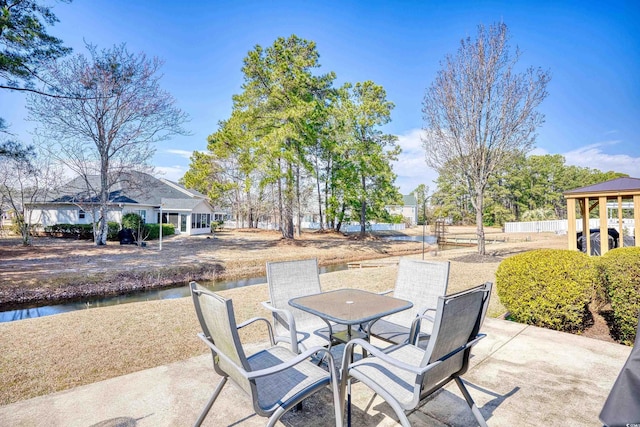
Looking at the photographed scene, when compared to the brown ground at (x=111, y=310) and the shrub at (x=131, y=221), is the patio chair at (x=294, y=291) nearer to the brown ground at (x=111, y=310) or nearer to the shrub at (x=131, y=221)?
the brown ground at (x=111, y=310)

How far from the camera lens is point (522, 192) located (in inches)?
1587

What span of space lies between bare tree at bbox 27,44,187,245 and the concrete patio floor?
595 inches

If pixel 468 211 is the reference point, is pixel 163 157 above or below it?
above

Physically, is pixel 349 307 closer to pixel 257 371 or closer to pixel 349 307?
pixel 349 307

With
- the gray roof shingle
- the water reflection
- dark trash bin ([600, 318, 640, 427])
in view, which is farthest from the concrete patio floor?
the gray roof shingle

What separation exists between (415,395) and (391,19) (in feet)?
38.5

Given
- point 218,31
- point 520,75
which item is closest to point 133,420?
point 218,31

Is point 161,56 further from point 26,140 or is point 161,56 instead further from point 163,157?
point 26,140

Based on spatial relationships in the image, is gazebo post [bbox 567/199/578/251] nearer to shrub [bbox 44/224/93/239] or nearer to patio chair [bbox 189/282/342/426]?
patio chair [bbox 189/282/342/426]

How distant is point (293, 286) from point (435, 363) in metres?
1.88

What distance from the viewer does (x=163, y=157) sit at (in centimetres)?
1692

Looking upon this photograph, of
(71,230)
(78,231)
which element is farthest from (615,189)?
(71,230)

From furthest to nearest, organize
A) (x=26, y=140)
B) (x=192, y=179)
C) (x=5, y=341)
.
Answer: (x=192, y=179), (x=26, y=140), (x=5, y=341)

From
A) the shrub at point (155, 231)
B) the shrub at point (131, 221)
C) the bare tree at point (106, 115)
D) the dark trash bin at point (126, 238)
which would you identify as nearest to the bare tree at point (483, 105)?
the bare tree at point (106, 115)
